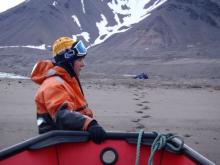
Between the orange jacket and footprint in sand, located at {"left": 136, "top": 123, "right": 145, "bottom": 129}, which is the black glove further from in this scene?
footprint in sand, located at {"left": 136, "top": 123, "right": 145, "bottom": 129}

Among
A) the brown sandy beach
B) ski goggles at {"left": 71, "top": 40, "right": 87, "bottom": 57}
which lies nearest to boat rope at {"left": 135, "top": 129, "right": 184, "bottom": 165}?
ski goggles at {"left": 71, "top": 40, "right": 87, "bottom": 57}

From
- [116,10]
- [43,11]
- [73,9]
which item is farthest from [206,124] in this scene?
[116,10]

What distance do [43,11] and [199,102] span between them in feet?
295

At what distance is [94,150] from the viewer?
11.5ft

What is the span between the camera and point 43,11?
100 meters

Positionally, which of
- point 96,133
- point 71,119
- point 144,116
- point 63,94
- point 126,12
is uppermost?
point 126,12

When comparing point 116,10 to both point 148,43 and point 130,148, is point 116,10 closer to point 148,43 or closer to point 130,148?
point 148,43

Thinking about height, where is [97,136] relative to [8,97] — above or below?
below

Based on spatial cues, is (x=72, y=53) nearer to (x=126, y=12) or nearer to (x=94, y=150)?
(x=94, y=150)

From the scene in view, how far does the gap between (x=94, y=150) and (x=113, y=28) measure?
10870 cm

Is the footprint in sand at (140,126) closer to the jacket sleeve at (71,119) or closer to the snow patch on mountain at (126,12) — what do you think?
the jacket sleeve at (71,119)

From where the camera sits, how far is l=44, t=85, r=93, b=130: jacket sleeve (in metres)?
3.45

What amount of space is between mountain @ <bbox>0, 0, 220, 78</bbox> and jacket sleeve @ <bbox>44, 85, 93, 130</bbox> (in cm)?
4189

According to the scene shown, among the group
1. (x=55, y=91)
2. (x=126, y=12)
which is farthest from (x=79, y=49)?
(x=126, y=12)
